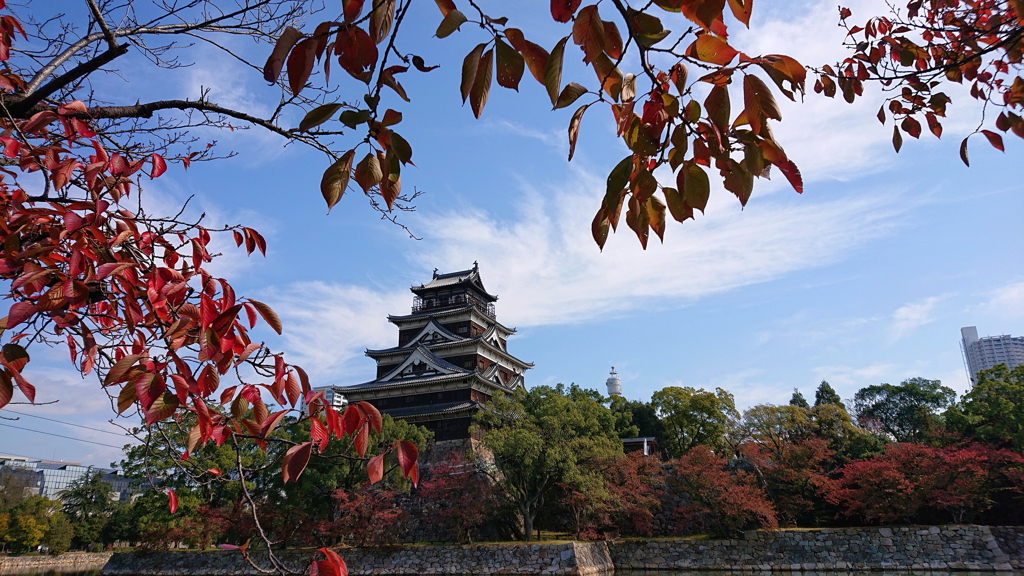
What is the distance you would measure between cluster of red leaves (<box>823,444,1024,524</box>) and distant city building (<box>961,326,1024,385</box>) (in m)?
28.8

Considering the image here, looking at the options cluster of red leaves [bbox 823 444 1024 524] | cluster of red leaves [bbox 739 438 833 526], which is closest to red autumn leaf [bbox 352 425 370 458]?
cluster of red leaves [bbox 823 444 1024 524]

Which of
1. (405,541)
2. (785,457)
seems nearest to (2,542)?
(405,541)

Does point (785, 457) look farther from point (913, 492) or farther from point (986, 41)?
point (986, 41)

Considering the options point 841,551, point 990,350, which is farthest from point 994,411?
point 990,350

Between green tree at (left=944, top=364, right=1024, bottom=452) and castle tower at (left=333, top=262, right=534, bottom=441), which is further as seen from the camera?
castle tower at (left=333, top=262, right=534, bottom=441)

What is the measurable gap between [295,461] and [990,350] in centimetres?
5197

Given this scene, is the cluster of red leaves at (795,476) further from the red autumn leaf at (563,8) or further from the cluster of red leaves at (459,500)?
the red autumn leaf at (563,8)

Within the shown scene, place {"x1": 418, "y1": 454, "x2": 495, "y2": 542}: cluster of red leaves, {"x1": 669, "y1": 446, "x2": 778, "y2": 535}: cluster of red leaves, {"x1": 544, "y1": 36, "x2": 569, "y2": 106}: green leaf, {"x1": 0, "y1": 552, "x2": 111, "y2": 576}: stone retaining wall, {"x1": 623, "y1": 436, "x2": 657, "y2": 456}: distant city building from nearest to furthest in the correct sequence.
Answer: {"x1": 544, "y1": 36, "x2": 569, "y2": 106}: green leaf, {"x1": 669, "y1": 446, "x2": 778, "y2": 535}: cluster of red leaves, {"x1": 418, "y1": 454, "x2": 495, "y2": 542}: cluster of red leaves, {"x1": 0, "y1": 552, "x2": 111, "y2": 576}: stone retaining wall, {"x1": 623, "y1": 436, "x2": 657, "y2": 456}: distant city building

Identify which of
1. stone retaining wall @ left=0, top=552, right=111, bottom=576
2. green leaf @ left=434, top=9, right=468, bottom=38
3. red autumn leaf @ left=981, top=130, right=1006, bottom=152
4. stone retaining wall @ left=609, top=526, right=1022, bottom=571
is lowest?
stone retaining wall @ left=0, top=552, right=111, bottom=576

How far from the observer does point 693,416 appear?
22.1m

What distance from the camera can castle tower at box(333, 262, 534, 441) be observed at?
68.5 ft

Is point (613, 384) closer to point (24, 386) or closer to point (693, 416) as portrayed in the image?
point (693, 416)

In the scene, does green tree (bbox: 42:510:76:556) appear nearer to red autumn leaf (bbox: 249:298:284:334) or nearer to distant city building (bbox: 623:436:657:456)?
distant city building (bbox: 623:436:657:456)

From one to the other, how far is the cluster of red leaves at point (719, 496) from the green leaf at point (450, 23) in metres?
16.0
